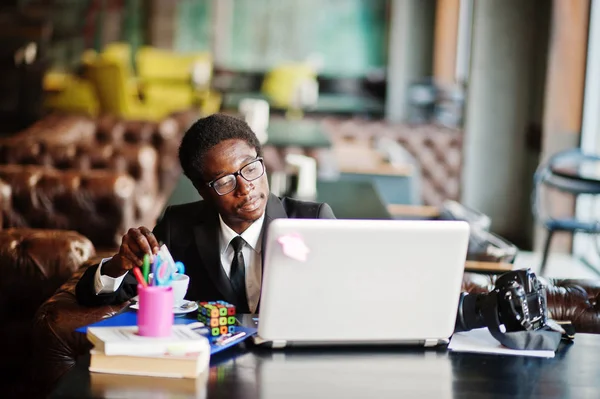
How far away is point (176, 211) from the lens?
259 cm

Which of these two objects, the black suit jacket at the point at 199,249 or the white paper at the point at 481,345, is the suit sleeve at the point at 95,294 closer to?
the black suit jacket at the point at 199,249

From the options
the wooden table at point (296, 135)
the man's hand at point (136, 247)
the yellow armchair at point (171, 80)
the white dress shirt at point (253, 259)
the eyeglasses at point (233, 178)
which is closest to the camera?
the man's hand at point (136, 247)

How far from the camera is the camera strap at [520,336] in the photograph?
2035 mm

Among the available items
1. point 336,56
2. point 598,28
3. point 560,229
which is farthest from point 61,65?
point 560,229

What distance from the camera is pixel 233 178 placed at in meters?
2.31

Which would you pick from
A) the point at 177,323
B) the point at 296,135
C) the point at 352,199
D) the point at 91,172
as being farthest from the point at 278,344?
the point at 296,135

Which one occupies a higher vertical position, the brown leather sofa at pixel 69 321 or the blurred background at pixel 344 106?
the blurred background at pixel 344 106

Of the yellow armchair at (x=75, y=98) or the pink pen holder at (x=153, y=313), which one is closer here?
the pink pen holder at (x=153, y=313)

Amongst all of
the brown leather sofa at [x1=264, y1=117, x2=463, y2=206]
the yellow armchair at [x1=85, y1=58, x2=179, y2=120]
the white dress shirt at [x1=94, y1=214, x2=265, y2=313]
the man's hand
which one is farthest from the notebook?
the yellow armchair at [x1=85, y1=58, x2=179, y2=120]

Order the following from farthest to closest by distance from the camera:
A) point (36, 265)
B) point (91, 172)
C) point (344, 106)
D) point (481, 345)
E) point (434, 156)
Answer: point (344, 106) < point (434, 156) < point (91, 172) < point (36, 265) < point (481, 345)

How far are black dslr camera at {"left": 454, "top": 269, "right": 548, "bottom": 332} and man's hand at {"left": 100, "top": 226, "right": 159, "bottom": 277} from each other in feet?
2.54

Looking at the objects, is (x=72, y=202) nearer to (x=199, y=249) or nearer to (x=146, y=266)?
(x=199, y=249)

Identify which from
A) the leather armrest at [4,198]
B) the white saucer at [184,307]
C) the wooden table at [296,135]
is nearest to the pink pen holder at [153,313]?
the white saucer at [184,307]

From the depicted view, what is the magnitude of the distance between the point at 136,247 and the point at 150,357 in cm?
39
